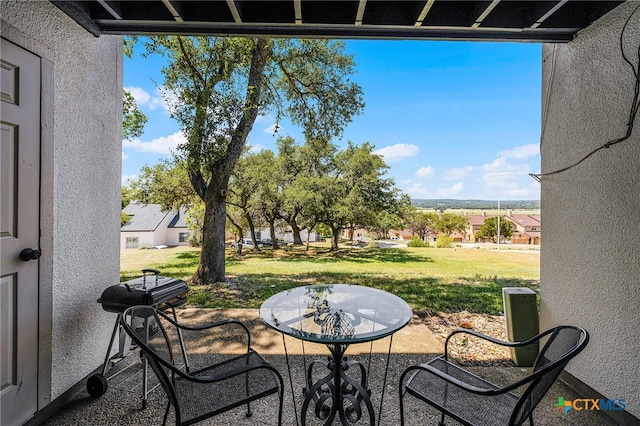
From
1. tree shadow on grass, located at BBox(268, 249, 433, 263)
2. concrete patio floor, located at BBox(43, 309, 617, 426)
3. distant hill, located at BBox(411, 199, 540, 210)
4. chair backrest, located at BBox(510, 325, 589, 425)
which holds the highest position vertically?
distant hill, located at BBox(411, 199, 540, 210)

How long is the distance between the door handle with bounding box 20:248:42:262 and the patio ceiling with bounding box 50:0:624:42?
168 cm

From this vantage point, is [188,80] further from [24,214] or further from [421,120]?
[421,120]

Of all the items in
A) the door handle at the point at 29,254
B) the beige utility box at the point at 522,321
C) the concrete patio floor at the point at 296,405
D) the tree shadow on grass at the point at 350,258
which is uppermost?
the door handle at the point at 29,254

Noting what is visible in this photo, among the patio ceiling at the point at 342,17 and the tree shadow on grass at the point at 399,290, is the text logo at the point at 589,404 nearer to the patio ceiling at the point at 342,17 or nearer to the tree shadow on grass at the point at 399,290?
the tree shadow on grass at the point at 399,290

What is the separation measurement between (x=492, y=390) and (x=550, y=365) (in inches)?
10.3

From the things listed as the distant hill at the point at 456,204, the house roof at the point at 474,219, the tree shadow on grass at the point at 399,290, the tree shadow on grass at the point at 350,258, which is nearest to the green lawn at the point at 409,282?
the tree shadow on grass at the point at 399,290

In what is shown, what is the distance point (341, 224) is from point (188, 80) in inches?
330

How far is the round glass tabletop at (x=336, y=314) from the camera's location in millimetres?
1611

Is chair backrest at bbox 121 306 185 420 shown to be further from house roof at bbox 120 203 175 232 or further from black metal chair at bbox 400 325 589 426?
house roof at bbox 120 203 175 232

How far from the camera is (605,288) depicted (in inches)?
81.0

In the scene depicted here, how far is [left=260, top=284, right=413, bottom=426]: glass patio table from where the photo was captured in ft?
5.37

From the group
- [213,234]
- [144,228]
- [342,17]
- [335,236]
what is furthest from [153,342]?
[144,228]

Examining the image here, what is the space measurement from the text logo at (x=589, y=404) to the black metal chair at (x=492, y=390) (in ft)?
2.99

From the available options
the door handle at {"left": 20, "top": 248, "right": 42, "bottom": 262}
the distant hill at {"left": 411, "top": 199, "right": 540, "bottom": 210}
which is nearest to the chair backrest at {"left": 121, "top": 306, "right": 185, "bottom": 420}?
the door handle at {"left": 20, "top": 248, "right": 42, "bottom": 262}
